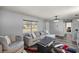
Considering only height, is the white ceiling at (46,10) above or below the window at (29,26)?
above

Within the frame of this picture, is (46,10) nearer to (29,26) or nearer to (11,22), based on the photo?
(29,26)

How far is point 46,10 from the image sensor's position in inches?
68.1

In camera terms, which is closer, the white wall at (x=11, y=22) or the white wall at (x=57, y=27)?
the white wall at (x=11, y=22)

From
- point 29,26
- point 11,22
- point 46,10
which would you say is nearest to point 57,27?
point 46,10

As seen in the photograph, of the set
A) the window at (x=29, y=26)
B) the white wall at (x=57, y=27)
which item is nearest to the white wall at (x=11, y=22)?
the window at (x=29, y=26)

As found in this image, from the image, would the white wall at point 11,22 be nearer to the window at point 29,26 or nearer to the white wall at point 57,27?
the window at point 29,26

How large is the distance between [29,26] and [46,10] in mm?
438

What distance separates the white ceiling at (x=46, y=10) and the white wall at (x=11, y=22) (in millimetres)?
88

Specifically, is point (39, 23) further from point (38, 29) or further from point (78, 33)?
point (78, 33)

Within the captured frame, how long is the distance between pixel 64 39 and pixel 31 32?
64 centimetres

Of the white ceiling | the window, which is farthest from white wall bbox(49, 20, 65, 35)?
the window

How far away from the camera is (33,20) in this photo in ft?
5.91

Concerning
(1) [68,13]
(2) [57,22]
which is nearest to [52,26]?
(2) [57,22]

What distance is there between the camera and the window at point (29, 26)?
1.78 m
